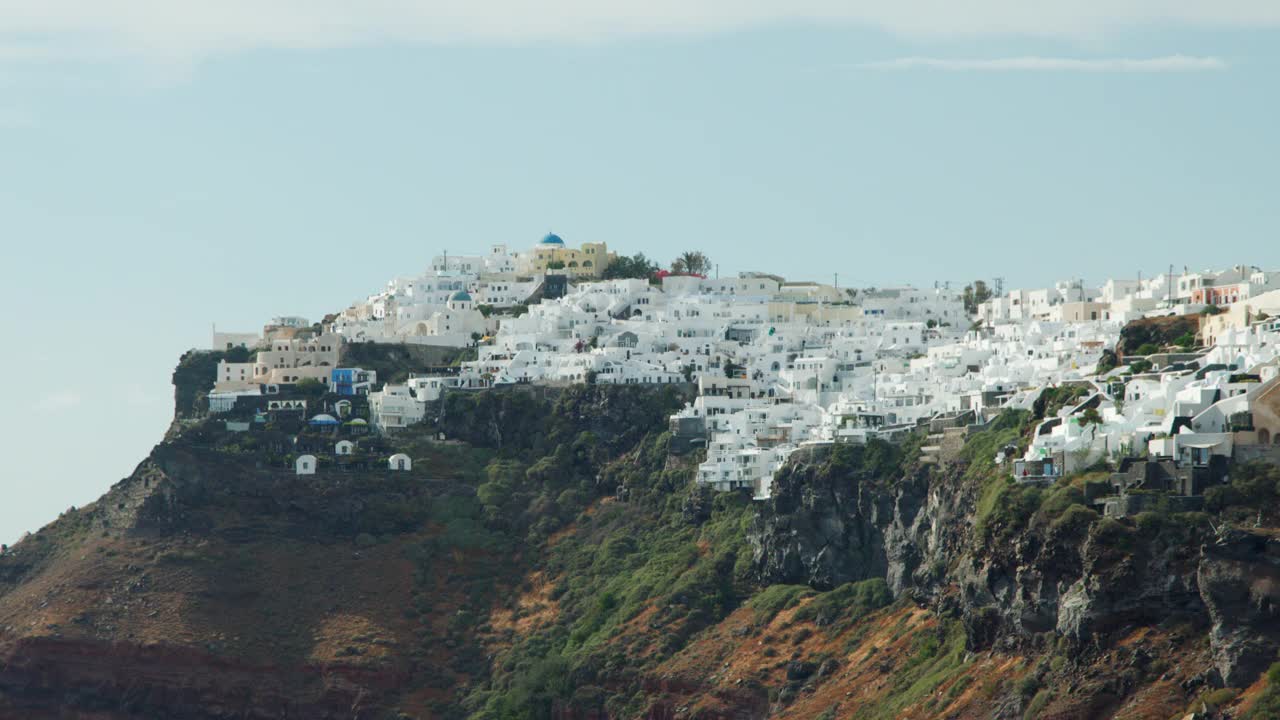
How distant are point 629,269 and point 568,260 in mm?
3482

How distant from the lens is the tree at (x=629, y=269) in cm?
16750

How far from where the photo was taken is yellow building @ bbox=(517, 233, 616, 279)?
6614 inches

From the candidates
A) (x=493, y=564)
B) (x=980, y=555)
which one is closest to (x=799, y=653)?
(x=980, y=555)

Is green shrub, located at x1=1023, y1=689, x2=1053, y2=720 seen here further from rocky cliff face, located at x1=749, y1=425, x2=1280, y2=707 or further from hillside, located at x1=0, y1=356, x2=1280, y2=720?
rocky cliff face, located at x1=749, y1=425, x2=1280, y2=707

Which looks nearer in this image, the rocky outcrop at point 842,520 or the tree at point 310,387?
the rocky outcrop at point 842,520

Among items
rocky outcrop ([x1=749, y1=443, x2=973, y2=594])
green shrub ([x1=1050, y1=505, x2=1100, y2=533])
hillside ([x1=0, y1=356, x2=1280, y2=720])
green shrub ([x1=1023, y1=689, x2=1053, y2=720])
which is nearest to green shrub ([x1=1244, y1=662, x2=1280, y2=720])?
hillside ([x1=0, y1=356, x2=1280, y2=720])

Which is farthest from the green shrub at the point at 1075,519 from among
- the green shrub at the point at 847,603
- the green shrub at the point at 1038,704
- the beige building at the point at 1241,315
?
the beige building at the point at 1241,315

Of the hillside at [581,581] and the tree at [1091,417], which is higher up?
the tree at [1091,417]

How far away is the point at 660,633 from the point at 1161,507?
32.0 m

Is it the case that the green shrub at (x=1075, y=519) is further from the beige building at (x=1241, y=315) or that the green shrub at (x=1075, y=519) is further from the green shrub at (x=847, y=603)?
the beige building at (x=1241, y=315)

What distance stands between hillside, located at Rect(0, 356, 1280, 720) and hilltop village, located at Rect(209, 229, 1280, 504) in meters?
1.86

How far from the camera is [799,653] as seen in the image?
120 meters

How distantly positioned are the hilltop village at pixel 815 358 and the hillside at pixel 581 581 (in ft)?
6.11

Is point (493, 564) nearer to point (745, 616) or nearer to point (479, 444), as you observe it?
point (479, 444)
